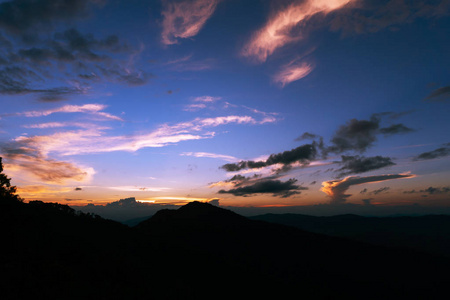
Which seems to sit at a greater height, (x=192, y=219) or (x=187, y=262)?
(x=192, y=219)

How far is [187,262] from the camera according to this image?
36531 millimetres

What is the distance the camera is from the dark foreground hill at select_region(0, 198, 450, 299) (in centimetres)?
1778

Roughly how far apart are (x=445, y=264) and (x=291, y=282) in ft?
277

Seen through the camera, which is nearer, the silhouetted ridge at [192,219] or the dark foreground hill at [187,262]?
the dark foreground hill at [187,262]

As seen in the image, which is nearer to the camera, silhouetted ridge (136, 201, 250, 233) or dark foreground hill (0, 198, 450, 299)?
dark foreground hill (0, 198, 450, 299)

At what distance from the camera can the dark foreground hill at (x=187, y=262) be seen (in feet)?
58.3

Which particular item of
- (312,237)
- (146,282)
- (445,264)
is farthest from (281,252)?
(445,264)

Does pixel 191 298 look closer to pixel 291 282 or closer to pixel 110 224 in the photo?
pixel 110 224

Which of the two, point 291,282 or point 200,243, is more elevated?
point 200,243

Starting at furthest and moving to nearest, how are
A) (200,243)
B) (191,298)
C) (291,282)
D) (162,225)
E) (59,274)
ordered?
1. (162,225)
2. (200,243)
3. (291,282)
4. (191,298)
5. (59,274)

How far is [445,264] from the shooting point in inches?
3531

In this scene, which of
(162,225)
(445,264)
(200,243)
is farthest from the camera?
(445,264)

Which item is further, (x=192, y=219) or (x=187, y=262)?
(x=192, y=219)

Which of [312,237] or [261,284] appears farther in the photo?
[312,237]
